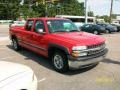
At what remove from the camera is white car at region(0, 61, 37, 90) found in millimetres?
3597

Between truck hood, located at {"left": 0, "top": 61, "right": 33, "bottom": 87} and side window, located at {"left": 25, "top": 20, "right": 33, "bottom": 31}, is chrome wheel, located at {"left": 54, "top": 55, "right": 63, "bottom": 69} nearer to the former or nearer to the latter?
side window, located at {"left": 25, "top": 20, "right": 33, "bottom": 31}

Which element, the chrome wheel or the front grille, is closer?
the front grille

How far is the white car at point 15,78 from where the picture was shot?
3.60 metres

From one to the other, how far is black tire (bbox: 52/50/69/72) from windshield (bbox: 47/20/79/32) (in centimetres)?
105

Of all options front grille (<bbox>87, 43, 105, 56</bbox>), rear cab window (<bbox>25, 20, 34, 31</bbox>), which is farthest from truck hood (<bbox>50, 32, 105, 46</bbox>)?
rear cab window (<bbox>25, 20, 34, 31</bbox>)

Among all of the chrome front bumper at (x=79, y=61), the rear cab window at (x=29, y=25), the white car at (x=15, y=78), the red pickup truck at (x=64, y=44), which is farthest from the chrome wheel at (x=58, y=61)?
the white car at (x=15, y=78)

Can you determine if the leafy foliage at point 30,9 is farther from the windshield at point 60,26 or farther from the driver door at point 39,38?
the windshield at point 60,26

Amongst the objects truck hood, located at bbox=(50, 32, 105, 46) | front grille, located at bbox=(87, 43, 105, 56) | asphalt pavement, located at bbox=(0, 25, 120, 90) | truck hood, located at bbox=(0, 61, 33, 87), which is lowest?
asphalt pavement, located at bbox=(0, 25, 120, 90)

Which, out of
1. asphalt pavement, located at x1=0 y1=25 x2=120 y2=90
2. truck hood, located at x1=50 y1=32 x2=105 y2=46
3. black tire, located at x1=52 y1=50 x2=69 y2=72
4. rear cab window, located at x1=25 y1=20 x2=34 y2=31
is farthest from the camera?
rear cab window, located at x1=25 y1=20 x2=34 y2=31

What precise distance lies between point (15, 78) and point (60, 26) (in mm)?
4564

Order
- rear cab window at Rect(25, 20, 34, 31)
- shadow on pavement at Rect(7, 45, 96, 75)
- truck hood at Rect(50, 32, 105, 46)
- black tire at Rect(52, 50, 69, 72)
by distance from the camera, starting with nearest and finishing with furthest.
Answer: truck hood at Rect(50, 32, 105, 46)
black tire at Rect(52, 50, 69, 72)
shadow on pavement at Rect(7, 45, 96, 75)
rear cab window at Rect(25, 20, 34, 31)

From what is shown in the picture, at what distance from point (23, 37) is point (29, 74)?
5.78 meters

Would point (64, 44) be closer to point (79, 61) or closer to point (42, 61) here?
point (79, 61)

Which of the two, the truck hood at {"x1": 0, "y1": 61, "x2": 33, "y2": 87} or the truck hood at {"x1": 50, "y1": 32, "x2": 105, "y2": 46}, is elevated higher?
the truck hood at {"x1": 50, "y1": 32, "x2": 105, "y2": 46}
